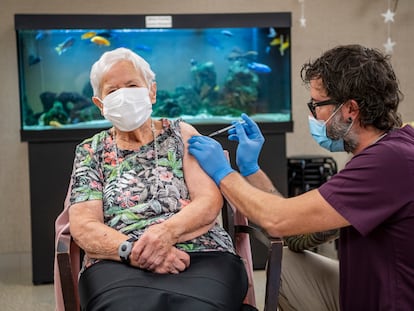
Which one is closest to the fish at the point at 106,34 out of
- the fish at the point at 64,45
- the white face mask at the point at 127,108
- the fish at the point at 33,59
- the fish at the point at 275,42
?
the fish at the point at 64,45

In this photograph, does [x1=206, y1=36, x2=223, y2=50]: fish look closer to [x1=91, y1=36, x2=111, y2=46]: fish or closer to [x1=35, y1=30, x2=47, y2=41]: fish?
[x1=91, y1=36, x2=111, y2=46]: fish

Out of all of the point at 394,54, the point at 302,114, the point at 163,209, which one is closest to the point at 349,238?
the point at 163,209

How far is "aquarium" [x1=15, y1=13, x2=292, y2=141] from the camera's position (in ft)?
11.6

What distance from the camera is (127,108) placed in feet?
6.48

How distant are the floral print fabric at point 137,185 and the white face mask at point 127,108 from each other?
9cm

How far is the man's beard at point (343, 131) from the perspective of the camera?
1.72 metres

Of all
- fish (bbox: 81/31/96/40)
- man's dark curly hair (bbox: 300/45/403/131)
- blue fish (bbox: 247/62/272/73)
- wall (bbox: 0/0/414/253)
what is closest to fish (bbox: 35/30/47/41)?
fish (bbox: 81/31/96/40)

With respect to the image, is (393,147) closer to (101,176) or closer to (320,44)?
(101,176)

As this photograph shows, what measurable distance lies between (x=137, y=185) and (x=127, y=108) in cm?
28

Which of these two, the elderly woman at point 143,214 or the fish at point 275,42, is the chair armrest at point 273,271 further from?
the fish at point 275,42

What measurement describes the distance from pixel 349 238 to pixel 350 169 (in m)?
0.23

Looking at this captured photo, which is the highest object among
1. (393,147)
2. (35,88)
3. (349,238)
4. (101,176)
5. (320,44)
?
(320,44)

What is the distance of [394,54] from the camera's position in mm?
4348

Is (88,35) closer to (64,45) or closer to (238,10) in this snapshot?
(64,45)
